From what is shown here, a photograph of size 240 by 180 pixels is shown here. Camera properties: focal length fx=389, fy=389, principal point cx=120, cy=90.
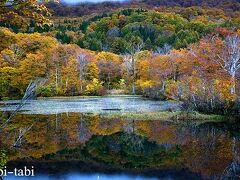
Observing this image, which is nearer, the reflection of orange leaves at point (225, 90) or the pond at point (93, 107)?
the reflection of orange leaves at point (225, 90)

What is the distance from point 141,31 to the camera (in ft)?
331

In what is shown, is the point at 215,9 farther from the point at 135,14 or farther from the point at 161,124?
the point at 161,124

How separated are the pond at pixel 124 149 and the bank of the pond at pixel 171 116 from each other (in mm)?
989

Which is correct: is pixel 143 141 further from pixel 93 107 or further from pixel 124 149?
pixel 93 107

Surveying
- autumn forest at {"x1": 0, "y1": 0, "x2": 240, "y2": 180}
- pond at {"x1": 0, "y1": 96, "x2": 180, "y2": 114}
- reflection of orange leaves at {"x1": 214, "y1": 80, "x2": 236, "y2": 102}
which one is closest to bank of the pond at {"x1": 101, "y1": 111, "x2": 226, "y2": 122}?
autumn forest at {"x1": 0, "y1": 0, "x2": 240, "y2": 180}

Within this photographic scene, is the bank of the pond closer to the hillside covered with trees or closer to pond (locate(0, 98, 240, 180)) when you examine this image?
the hillside covered with trees

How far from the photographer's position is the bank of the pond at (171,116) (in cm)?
2408

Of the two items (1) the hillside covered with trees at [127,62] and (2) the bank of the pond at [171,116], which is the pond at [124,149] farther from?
(1) the hillside covered with trees at [127,62]

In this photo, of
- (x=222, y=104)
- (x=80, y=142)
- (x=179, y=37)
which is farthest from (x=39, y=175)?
(x=179, y=37)

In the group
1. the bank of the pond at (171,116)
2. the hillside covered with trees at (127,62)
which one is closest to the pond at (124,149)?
the bank of the pond at (171,116)

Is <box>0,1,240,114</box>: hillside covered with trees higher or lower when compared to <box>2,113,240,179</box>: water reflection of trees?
higher

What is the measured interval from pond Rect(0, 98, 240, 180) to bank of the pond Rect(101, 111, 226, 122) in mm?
989

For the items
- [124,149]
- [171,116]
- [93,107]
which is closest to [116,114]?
[171,116]

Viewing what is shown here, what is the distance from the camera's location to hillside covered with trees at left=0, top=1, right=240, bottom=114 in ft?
79.2
